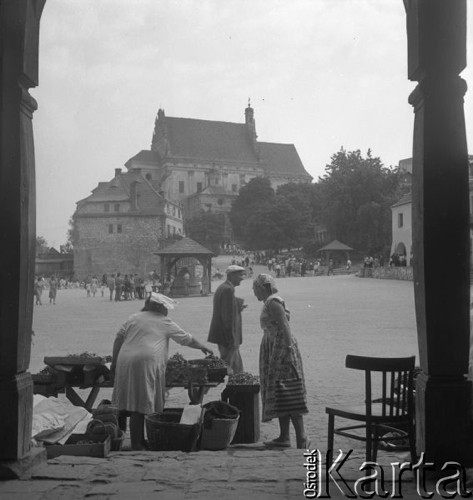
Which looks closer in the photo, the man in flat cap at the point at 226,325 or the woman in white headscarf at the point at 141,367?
the woman in white headscarf at the point at 141,367

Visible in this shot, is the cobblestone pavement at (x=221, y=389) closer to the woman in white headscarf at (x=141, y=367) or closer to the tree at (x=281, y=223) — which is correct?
the woman in white headscarf at (x=141, y=367)

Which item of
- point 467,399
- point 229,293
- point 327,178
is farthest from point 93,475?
point 327,178

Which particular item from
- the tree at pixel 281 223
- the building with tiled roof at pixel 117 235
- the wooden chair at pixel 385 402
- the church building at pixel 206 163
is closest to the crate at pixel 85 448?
the wooden chair at pixel 385 402

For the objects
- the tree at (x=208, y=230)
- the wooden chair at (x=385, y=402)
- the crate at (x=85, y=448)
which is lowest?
the crate at (x=85, y=448)

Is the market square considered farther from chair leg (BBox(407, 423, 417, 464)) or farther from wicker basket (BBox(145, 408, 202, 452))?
chair leg (BBox(407, 423, 417, 464))

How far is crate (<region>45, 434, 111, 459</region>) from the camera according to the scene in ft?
16.8

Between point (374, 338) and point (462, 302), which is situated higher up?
point (462, 302)

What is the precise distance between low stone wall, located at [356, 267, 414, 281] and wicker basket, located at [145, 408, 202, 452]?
32.7 metres

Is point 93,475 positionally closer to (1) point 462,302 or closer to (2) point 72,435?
(2) point 72,435

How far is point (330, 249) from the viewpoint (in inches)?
2314

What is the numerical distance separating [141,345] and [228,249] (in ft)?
270

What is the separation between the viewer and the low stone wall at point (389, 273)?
3912 centimetres

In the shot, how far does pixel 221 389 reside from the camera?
919 centimetres

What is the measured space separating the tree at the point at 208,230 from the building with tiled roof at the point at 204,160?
1966cm
